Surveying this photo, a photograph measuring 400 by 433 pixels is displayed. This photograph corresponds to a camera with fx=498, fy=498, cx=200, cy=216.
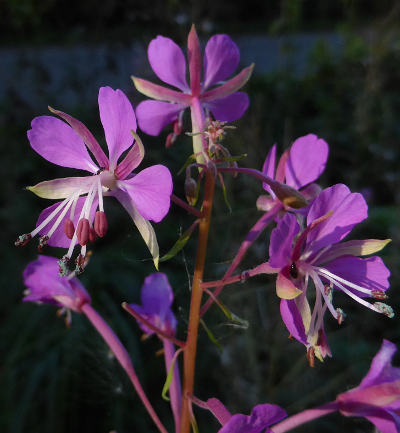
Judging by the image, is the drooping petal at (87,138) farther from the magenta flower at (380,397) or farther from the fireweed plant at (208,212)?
the magenta flower at (380,397)

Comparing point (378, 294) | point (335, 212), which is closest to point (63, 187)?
point (335, 212)

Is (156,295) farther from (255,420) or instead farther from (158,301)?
(255,420)

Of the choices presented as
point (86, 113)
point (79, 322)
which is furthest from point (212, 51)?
point (86, 113)

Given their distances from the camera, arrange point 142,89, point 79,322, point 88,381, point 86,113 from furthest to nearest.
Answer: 1. point 86,113
2. point 79,322
3. point 88,381
4. point 142,89

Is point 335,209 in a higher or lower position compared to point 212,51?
lower

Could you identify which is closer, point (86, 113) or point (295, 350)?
point (295, 350)

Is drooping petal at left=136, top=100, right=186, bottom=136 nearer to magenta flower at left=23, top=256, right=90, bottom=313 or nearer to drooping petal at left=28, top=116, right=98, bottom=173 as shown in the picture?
drooping petal at left=28, top=116, right=98, bottom=173

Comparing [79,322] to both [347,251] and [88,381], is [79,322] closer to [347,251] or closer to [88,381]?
[88,381]

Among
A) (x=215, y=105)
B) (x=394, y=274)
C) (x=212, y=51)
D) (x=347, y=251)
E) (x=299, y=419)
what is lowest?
(x=394, y=274)
